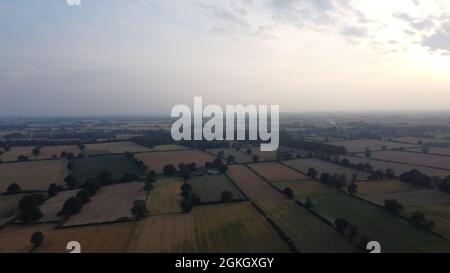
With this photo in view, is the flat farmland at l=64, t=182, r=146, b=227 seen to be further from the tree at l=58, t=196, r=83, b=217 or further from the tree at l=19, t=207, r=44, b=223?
the tree at l=19, t=207, r=44, b=223

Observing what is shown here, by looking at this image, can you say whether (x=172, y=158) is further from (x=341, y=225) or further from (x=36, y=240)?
(x=341, y=225)

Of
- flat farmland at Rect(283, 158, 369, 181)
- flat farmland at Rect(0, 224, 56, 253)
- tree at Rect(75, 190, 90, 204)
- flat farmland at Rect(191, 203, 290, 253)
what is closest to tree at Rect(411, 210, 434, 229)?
flat farmland at Rect(191, 203, 290, 253)
